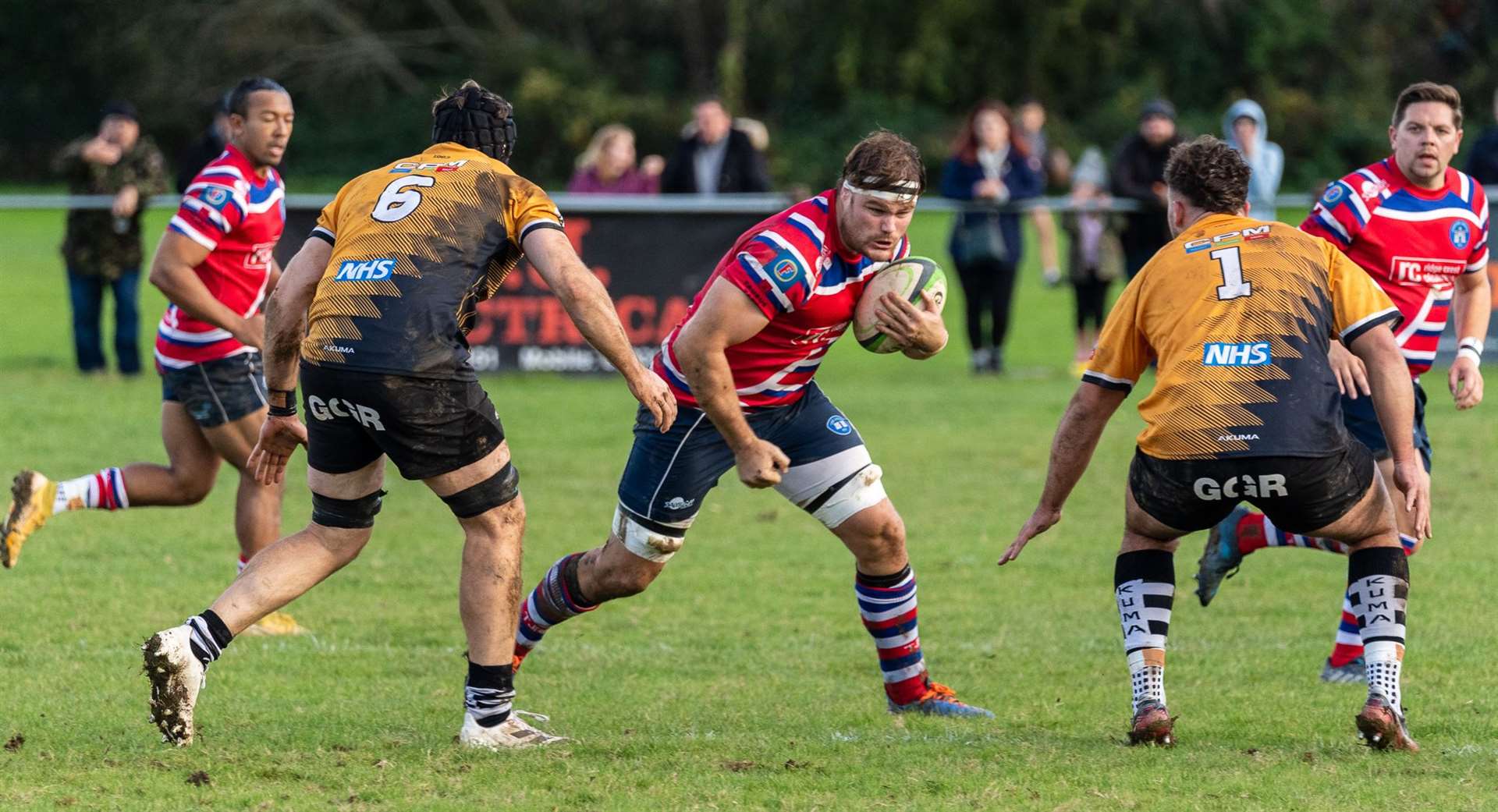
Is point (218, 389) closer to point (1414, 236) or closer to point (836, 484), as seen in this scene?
point (836, 484)

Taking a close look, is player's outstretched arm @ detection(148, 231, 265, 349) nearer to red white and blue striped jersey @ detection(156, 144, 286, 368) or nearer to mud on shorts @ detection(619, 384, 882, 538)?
red white and blue striped jersey @ detection(156, 144, 286, 368)

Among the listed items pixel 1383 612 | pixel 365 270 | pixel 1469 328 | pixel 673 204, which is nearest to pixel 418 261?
pixel 365 270

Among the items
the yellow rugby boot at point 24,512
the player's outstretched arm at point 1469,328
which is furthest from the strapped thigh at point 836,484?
the yellow rugby boot at point 24,512

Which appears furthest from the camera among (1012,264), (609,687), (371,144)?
(371,144)

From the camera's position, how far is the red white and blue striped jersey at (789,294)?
620cm

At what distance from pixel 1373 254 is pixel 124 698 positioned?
4976 millimetres

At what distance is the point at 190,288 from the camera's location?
7.99 metres

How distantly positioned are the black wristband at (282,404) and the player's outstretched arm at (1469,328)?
414 cm

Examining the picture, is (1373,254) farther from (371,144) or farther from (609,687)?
(371,144)

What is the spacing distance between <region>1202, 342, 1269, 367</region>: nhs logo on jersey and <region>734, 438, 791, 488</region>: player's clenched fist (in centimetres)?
134

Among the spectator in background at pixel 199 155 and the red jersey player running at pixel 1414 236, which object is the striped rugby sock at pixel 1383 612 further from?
the spectator in background at pixel 199 155

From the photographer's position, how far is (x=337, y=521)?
6.22 m

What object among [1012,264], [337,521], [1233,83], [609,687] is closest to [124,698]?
[337,521]

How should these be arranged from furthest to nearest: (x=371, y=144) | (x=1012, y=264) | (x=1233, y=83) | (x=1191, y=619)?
(x=371, y=144) < (x=1233, y=83) < (x=1012, y=264) < (x=1191, y=619)
